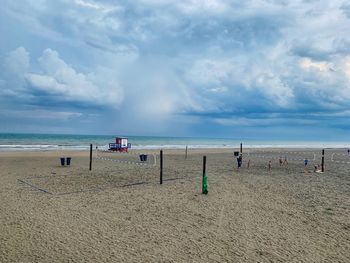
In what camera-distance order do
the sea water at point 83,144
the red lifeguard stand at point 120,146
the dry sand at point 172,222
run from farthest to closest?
the sea water at point 83,144, the red lifeguard stand at point 120,146, the dry sand at point 172,222

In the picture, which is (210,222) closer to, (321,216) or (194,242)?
(194,242)

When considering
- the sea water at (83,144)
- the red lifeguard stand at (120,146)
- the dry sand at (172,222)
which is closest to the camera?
the dry sand at (172,222)

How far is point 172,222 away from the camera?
352 inches

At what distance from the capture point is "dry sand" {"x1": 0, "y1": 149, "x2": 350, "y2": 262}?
677 centimetres

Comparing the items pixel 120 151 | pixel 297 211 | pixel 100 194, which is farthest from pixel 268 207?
pixel 120 151

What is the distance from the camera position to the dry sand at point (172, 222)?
677cm

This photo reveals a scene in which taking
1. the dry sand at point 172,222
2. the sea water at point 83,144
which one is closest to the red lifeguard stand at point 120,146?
the sea water at point 83,144

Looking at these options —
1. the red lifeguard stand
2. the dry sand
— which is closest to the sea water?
the red lifeguard stand

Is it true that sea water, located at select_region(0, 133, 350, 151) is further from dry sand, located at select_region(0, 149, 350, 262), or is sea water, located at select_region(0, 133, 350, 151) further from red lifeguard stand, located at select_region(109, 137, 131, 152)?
dry sand, located at select_region(0, 149, 350, 262)

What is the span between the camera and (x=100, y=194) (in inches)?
488

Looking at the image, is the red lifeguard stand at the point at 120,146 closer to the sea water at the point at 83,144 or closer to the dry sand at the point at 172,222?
the sea water at the point at 83,144

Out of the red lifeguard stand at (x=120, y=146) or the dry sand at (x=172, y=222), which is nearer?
the dry sand at (x=172, y=222)

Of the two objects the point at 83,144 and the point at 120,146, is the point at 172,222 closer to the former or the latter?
the point at 120,146

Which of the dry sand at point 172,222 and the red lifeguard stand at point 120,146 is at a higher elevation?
the red lifeguard stand at point 120,146
